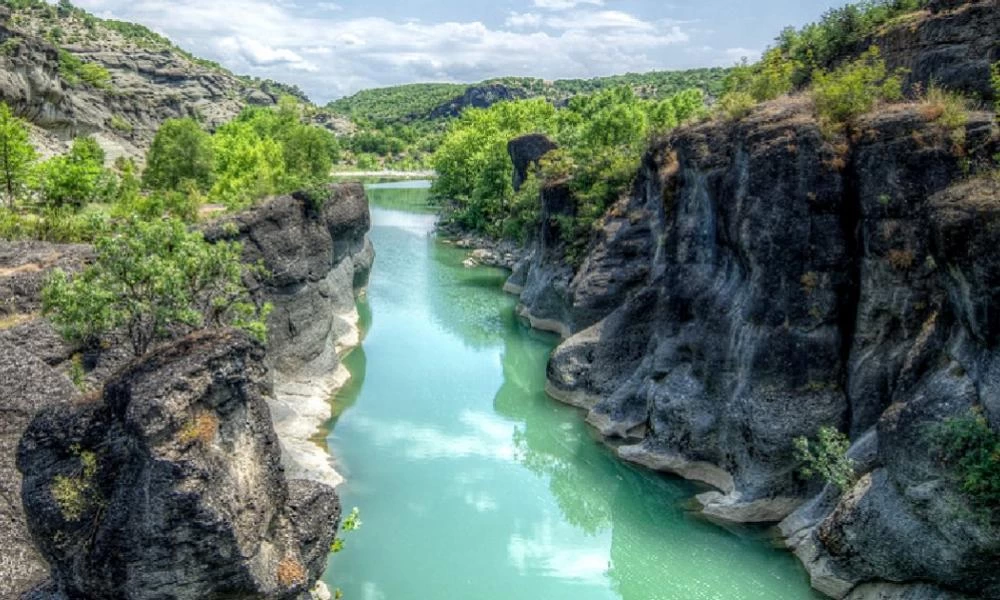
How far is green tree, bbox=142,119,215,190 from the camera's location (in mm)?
51188

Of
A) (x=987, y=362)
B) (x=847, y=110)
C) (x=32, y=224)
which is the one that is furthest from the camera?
(x=32, y=224)

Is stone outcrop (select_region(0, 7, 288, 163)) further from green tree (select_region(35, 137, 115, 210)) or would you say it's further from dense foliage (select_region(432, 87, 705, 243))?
dense foliage (select_region(432, 87, 705, 243))

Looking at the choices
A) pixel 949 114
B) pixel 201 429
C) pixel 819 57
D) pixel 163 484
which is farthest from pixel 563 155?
pixel 163 484

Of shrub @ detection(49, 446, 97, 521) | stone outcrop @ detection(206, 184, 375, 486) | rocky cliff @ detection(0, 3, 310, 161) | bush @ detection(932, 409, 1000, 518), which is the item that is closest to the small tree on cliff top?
shrub @ detection(49, 446, 97, 521)

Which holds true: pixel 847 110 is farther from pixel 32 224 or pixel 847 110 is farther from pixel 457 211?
pixel 457 211

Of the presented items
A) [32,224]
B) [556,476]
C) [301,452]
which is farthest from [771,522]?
[32,224]

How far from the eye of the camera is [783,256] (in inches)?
805

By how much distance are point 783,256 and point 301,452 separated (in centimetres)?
1554

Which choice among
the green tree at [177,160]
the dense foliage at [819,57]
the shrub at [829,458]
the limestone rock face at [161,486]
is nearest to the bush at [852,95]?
the dense foliage at [819,57]

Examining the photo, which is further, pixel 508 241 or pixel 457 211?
pixel 457 211

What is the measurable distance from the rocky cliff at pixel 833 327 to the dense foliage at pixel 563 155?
26.0 feet

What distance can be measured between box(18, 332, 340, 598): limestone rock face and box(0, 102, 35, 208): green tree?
31.2m

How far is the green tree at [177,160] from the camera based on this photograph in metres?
51.2

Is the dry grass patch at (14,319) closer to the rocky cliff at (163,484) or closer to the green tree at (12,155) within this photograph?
the rocky cliff at (163,484)
